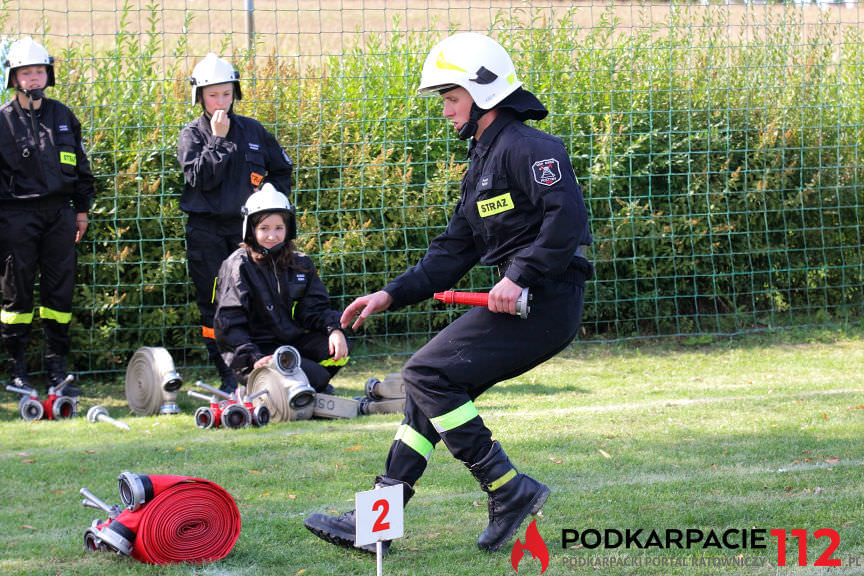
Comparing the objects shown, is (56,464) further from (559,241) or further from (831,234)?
(831,234)

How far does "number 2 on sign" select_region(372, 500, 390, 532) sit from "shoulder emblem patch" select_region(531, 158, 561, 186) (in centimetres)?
131

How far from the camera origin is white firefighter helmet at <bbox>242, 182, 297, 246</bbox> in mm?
7105

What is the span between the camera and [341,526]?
4.19m

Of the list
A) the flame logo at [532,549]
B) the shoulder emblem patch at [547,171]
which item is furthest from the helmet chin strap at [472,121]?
the flame logo at [532,549]

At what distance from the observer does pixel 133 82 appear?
916 cm

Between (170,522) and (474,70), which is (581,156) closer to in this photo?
(474,70)

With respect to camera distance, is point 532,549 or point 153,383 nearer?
point 532,549

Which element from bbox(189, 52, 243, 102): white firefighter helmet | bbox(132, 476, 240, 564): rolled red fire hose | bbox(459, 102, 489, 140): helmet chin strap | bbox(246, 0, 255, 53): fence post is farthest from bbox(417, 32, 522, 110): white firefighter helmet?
bbox(246, 0, 255, 53): fence post

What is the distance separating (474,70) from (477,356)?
1.13 metres

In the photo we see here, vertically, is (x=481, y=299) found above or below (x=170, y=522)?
above

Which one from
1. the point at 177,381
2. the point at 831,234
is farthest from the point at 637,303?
the point at 177,381

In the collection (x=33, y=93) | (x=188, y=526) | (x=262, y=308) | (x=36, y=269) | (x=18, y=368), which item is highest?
(x=33, y=93)

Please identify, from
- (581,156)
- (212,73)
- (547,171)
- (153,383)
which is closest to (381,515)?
(547,171)

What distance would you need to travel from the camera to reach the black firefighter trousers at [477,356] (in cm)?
400
